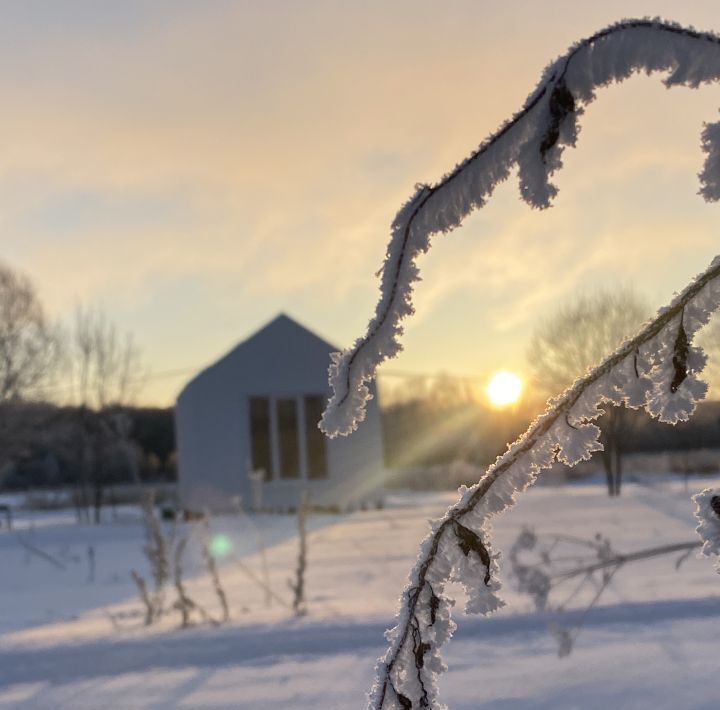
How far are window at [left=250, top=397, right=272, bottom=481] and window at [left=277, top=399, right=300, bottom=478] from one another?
0.79 ft

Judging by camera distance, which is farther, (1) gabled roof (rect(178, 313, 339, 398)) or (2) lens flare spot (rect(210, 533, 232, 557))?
(1) gabled roof (rect(178, 313, 339, 398))

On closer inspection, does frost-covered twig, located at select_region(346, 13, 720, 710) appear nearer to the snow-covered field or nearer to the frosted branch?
the frosted branch

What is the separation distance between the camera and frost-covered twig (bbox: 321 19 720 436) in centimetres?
69

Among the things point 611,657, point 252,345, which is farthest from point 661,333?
point 252,345

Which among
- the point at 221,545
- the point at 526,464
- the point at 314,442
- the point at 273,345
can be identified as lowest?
the point at 221,545

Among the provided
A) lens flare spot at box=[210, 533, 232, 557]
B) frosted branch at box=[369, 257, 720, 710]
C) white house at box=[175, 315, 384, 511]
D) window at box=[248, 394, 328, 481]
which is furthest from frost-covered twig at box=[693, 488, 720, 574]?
window at box=[248, 394, 328, 481]

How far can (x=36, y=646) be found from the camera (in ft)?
15.1

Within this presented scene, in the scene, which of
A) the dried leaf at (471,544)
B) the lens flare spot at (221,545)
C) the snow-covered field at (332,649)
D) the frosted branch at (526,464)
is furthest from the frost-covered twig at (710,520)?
the lens flare spot at (221,545)

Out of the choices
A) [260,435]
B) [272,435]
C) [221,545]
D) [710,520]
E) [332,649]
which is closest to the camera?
[710,520]

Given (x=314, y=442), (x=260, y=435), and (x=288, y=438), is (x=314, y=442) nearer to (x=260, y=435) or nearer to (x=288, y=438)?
(x=288, y=438)

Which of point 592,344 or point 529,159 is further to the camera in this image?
point 592,344

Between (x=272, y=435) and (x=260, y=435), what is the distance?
0.28 metres

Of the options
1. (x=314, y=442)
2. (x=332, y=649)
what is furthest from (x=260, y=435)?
(x=332, y=649)

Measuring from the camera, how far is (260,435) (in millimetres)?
16688
